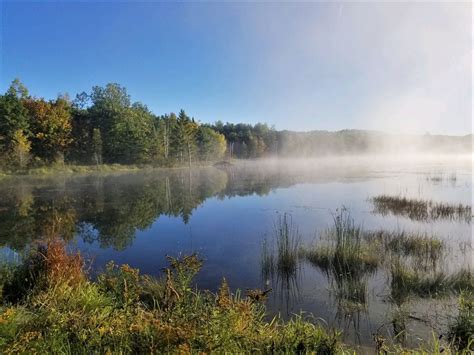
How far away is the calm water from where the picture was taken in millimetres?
6336

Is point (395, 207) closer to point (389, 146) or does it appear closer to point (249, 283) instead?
point (249, 283)

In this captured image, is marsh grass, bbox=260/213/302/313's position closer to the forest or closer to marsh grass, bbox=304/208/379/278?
marsh grass, bbox=304/208/379/278

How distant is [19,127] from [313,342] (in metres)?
49.8

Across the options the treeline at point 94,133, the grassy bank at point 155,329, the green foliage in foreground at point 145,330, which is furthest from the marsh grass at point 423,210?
the treeline at point 94,133

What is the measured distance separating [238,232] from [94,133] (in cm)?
4585

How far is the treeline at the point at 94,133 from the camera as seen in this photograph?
42719mm

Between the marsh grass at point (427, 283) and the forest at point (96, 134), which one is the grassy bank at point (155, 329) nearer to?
the marsh grass at point (427, 283)

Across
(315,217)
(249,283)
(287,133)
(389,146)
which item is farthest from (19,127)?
(389,146)

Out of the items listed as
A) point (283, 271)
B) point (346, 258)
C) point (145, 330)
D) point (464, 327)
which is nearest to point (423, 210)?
point (346, 258)

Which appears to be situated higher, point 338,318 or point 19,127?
point 19,127

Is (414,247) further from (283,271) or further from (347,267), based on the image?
(283,271)

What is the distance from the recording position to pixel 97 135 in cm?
5138

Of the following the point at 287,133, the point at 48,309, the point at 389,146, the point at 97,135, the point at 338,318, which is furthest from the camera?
the point at 389,146

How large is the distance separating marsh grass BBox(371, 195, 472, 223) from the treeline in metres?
42.9
